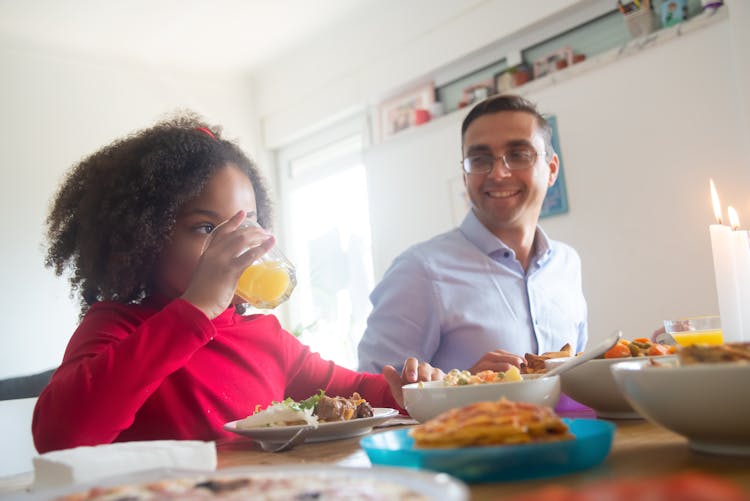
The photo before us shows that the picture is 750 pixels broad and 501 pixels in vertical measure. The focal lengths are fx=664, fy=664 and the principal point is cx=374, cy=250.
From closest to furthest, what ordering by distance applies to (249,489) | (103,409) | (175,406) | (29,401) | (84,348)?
(249,489)
(103,409)
(84,348)
(175,406)
(29,401)

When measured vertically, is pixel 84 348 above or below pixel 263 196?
below

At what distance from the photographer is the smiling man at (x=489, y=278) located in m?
1.80

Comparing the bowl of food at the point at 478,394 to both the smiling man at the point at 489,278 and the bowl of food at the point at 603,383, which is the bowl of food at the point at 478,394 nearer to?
the bowl of food at the point at 603,383

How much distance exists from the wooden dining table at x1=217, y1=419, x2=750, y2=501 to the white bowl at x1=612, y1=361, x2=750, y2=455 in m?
0.02

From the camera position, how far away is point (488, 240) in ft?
6.33

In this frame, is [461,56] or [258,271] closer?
[258,271]

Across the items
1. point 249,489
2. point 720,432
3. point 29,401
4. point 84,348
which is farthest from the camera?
point 29,401

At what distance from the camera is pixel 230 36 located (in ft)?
14.6

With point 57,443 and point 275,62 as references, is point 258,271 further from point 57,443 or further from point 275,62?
point 275,62

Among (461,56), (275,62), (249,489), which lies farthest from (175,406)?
(275,62)

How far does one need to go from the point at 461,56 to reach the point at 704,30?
1.32 meters

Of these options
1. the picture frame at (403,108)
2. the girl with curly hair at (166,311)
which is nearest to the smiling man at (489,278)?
the girl with curly hair at (166,311)

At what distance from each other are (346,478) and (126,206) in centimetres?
109

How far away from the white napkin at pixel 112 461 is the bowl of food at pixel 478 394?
250 millimetres
